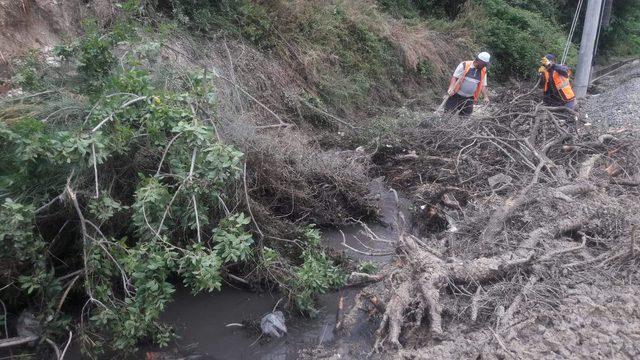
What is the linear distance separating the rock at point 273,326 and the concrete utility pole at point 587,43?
1037 cm

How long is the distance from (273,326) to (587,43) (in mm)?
10718

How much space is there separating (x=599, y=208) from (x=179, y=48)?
573cm

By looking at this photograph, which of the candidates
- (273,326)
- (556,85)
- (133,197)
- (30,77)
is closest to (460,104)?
(556,85)

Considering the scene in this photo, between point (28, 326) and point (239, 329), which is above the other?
point (28, 326)

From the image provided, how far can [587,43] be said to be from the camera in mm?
12453

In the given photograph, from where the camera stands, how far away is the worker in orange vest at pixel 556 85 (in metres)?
8.59

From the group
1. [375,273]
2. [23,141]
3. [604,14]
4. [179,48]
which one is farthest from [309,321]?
[604,14]

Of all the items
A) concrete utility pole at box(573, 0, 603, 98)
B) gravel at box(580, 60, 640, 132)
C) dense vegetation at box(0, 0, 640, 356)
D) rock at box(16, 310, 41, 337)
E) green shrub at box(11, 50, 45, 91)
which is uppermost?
green shrub at box(11, 50, 45, 91)

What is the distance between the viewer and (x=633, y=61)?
2155 cm

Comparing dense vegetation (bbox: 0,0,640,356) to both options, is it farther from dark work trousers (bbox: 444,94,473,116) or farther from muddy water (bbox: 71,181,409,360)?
dark work trousers (bbox: 444,94,473,116)

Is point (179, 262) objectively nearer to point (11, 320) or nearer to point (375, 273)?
point (11, 320)

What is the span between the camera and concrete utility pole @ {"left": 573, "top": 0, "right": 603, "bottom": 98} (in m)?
12.1

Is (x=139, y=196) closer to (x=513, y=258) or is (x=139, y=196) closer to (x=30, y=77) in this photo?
(x=30, y=77)

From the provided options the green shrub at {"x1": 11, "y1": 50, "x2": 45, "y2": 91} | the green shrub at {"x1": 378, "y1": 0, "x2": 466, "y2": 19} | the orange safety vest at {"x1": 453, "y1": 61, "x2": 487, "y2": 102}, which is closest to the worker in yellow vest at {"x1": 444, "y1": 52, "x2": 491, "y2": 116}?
the orange safety vest at {"x1": 453, "y1": 61, "x2": 487, "y2": 102}
